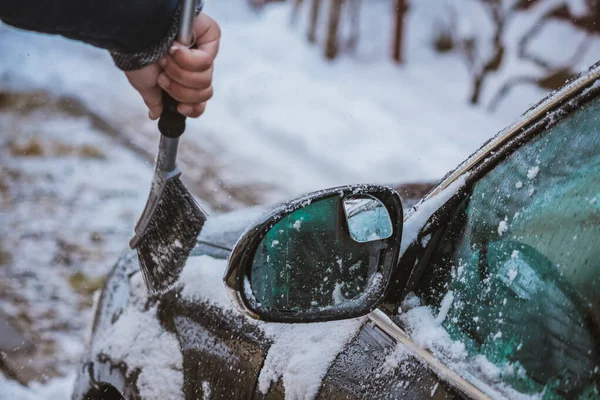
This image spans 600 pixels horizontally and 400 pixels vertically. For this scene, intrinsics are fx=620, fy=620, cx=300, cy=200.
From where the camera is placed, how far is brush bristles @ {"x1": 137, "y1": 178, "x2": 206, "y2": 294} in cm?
213

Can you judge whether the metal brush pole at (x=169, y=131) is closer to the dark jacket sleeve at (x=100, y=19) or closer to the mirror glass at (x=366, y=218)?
the dark jacket sleeve at (x=100, y=19)

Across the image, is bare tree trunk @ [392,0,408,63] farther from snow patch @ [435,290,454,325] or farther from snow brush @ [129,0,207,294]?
snow patch @ [435,290,454,325]

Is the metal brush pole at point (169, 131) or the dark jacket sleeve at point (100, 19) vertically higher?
the dark jacket sleeve at point (100, 19)

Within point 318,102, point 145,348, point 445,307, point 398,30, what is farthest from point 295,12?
point 445,307

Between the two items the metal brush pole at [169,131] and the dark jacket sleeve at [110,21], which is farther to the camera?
the metal brush pole at [169,131]

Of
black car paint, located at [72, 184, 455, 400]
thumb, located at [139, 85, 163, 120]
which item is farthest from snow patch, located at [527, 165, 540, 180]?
thumb, located at [139, 85, 163, 120]

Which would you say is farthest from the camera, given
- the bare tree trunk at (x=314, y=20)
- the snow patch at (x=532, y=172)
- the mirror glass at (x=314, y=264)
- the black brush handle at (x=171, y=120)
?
the bare tree trunk at (x=314, y=20)

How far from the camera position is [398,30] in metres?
10.1

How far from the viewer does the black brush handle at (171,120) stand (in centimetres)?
237

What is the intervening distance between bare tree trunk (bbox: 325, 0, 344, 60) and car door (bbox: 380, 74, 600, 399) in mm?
9278

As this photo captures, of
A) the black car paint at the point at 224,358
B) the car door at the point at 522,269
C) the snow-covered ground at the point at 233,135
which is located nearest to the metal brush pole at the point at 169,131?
the black car paint at the point at 224,358

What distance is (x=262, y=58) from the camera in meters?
11.2

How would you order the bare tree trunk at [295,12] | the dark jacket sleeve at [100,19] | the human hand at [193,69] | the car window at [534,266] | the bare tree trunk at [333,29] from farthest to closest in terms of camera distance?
the bare tree trunk at [295,12] → the bare tree trunk at [333,29] → the human hand at [193,69] → the dark jacket sleeve at [100,19] → the car window at [534,266]

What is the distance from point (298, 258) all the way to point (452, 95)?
27.1 feet
